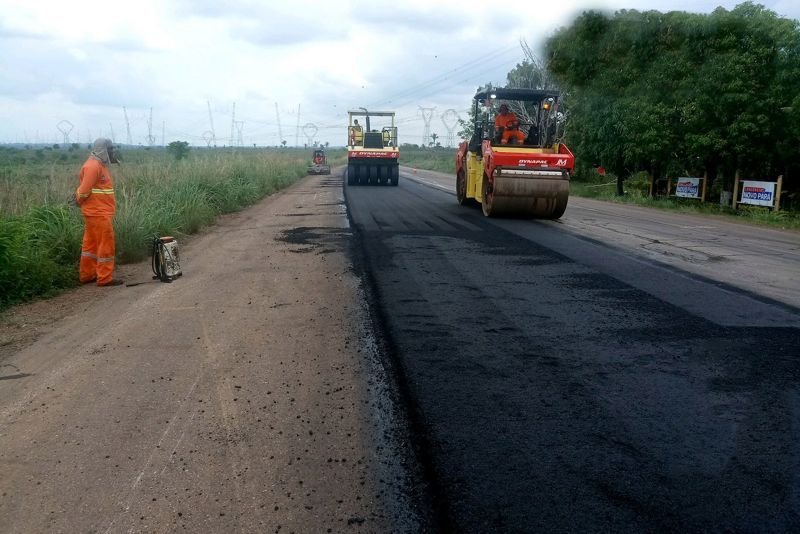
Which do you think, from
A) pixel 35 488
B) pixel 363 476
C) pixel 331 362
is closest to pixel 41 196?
pixel 331 362

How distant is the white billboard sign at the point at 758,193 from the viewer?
19734 mm

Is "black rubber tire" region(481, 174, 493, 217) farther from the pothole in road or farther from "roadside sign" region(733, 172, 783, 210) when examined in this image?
"roadside sign" region(733, 172, 783, 210)

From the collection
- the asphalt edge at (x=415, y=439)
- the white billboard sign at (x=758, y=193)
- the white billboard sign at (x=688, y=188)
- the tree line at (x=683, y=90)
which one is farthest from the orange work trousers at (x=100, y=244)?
the white billboard sign at (x=688, y=188)

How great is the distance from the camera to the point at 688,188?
80.5 feet

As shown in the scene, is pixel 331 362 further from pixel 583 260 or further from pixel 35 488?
pixel 583 260

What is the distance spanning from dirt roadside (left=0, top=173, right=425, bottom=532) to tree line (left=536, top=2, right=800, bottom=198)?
17224 mm

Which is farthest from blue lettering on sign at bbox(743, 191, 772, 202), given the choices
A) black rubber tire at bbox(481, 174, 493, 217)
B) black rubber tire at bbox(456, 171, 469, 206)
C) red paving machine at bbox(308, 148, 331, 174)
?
red paving machine at bbox(308, 148, 331, 174)

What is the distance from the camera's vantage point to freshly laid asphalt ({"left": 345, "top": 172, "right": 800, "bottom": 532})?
3.03 metres

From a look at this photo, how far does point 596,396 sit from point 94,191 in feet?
21.1

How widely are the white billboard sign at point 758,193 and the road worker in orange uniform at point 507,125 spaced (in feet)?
30.9

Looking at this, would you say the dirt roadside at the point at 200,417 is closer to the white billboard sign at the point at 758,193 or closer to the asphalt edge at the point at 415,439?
the asphalt edge at the point at 415,439

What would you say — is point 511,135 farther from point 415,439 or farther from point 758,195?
point 415,439

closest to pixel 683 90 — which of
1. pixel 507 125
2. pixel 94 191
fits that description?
pixel 507 125

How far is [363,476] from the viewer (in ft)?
10.8
